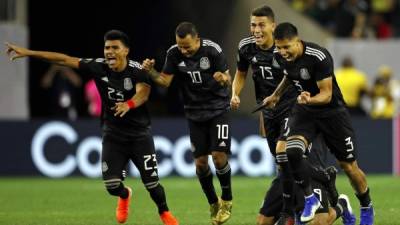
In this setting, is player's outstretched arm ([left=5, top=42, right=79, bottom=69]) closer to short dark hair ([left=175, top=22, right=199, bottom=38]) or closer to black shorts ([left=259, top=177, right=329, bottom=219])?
short dark hair ([left=175, top=22, right=199, bottom=38])

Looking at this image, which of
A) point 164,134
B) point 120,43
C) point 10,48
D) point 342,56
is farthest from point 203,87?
point 342,56

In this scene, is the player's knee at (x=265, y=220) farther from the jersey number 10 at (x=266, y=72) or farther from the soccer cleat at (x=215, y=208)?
the jersey number 10 at (x=266, y=72)

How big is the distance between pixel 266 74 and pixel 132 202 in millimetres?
5006

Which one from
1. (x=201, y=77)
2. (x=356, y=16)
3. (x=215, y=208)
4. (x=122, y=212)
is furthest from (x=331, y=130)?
(x=356, y=16)

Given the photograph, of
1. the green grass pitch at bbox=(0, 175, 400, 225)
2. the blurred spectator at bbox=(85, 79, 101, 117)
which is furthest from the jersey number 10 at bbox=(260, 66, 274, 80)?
the blurred spectator at bbox=(85, 79, 101, 117)

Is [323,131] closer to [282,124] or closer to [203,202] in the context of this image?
[282,124]

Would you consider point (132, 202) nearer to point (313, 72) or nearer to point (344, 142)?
point (344, 142)

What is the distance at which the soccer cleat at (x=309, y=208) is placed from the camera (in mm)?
12445

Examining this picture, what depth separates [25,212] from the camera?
16.3m

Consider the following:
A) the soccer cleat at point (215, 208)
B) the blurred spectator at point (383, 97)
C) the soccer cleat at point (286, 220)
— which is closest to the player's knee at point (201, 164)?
the soccer cleat at point (215, 208)

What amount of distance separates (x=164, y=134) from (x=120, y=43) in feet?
34.8

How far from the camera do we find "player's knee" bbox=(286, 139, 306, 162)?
12531 mm

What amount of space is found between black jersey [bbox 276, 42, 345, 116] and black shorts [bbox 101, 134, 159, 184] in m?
2.01

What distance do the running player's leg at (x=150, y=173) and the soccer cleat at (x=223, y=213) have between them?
69 centimetres
